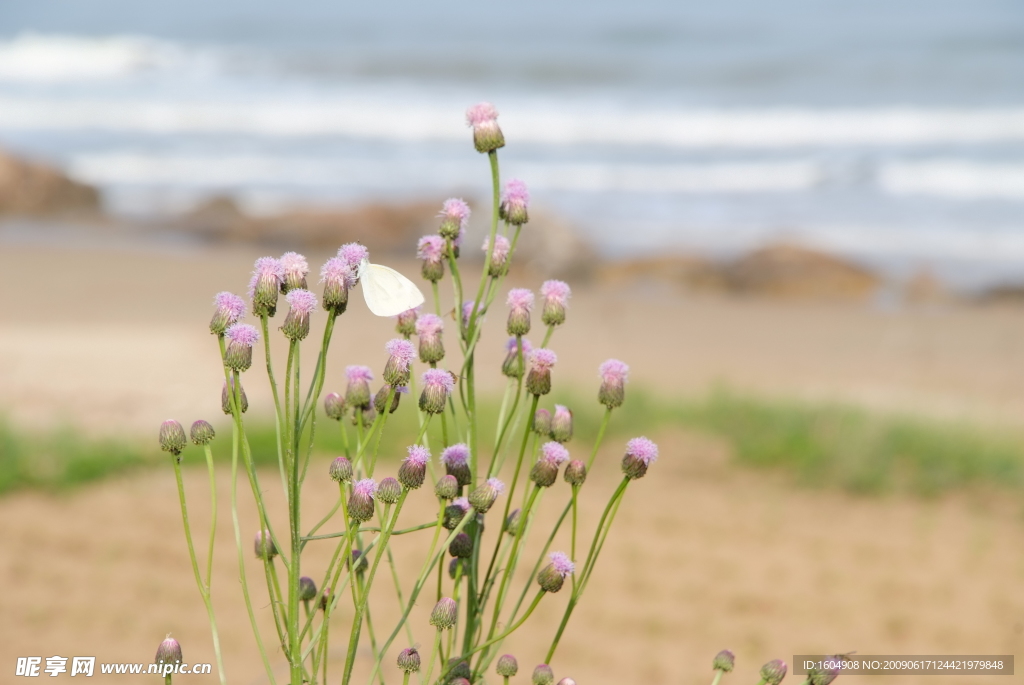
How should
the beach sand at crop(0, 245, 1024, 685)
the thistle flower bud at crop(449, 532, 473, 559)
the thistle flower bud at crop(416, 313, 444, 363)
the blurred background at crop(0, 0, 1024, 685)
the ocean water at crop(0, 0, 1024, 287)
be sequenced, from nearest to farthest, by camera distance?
1. the thistle flower bud at crop(449, 532, 473, 559)
2. the thistle flower bud at crop(416, 313, 444, 363)
3. the beach sand at crop(0, 245, 1024, 685)
4. the blurred background at crop(0, 0, 1024, 685)
5. the ocean water at crop(0, 0, 1024, 287)

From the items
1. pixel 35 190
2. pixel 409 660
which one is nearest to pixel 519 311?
pixel 409 660

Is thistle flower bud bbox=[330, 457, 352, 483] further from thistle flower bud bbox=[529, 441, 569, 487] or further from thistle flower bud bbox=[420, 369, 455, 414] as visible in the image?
thistle flower bud bbox=[529, 441, 569, 487]

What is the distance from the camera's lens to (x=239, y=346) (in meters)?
1.45

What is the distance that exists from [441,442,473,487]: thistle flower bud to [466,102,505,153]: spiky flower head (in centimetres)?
46

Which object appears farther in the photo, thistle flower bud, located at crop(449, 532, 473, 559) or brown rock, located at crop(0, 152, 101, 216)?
brown rock, located at crop(0, 152, 101, 216)

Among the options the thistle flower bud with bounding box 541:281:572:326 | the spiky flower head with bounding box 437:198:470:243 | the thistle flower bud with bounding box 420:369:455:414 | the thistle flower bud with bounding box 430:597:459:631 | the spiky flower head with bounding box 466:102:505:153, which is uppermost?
the spiky flower head with bounding box 466:102:505:153

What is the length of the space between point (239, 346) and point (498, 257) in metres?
0.45

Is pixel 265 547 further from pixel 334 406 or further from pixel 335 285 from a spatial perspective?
pixel 335 285

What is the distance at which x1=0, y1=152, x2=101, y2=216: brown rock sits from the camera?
46.4 feet

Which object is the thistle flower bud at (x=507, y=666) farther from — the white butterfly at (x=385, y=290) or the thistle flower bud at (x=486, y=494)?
the white butterfly at (x=385, y=290)

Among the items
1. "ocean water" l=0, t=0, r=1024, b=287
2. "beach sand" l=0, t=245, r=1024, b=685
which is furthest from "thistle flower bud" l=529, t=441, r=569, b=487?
"ocean water" l=0, t=0, r=1024, b=287

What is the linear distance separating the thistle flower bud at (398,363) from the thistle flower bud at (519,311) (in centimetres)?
18

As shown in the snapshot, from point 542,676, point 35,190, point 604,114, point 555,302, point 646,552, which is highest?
point 604,114

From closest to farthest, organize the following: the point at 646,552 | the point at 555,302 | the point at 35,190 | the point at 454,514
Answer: the point at 454,514 < the point at 555,302 < the point at 646,552 < the point at 35,190
